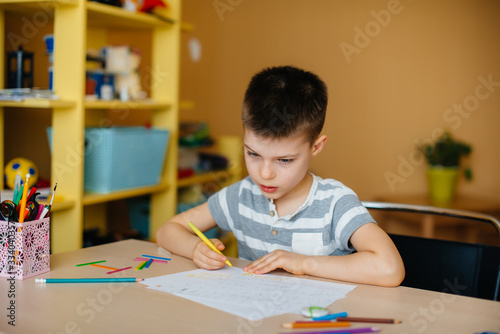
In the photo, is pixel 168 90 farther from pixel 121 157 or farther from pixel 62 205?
pixel 62 205

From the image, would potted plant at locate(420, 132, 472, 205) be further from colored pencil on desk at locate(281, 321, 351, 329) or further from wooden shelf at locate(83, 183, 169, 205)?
colored pencil on desk at locate(281, 321, 351, 329)

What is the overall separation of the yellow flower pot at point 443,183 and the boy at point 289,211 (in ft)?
5.97

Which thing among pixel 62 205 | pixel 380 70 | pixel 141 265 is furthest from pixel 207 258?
pixel 380 70

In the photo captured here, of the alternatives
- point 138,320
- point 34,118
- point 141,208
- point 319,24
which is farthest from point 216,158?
point 138,320

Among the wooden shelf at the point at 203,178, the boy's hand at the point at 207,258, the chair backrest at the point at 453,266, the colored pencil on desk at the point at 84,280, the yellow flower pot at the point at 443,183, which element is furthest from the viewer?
the yellow flower pot at the point at 443,183

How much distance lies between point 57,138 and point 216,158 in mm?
1066

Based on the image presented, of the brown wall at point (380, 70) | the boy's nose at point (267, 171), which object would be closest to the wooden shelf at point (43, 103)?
the boy's nose at point (267, 171)

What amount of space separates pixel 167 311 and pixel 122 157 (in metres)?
1.31

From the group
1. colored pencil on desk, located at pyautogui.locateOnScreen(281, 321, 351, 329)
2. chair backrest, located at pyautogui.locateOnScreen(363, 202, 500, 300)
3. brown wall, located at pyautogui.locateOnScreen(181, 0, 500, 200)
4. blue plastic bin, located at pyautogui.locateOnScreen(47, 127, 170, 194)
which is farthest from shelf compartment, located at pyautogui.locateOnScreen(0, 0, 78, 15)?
brown wall, located at pyautogui.locateOnScreen(181, 0, 500, 200)

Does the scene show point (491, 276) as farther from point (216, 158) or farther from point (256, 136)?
point (216, 158)

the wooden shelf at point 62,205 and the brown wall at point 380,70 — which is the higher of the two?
the brown wall at point 380,70

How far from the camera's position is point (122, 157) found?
6.91 feet

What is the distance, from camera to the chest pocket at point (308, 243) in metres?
1.27

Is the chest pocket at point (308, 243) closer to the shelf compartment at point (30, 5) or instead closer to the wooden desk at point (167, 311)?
the wooden desk at point (167, 311)
